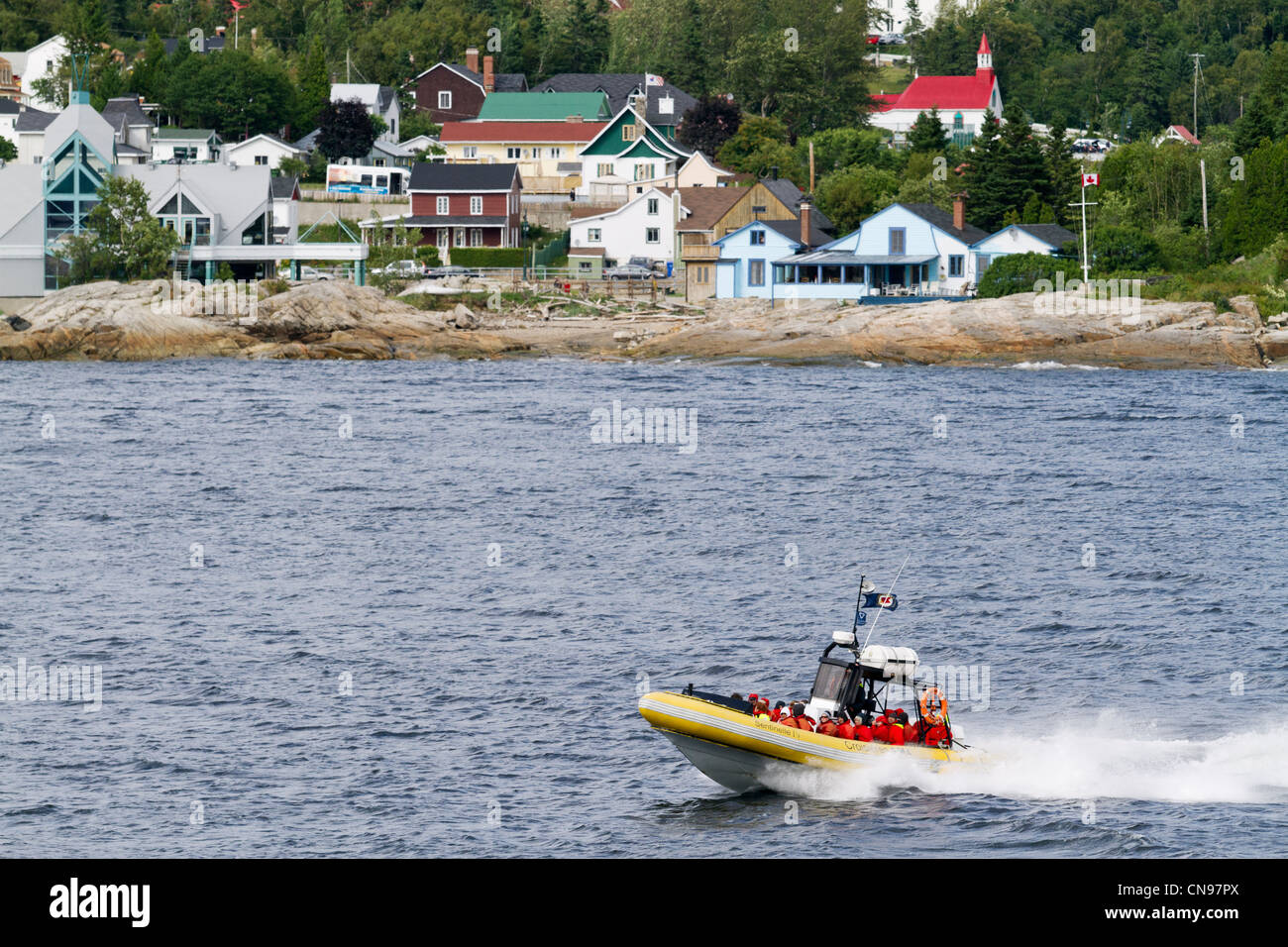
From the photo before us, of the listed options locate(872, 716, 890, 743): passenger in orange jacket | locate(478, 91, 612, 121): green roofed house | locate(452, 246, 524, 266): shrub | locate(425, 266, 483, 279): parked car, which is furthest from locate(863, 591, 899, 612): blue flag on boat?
locate(478, 91, 612, 121): green roofed house

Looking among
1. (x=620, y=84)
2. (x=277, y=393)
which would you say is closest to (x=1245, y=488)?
(x=277, y=393)

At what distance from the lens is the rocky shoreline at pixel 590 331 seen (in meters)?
79.8

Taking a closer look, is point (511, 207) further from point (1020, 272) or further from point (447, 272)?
point (1020, 272)

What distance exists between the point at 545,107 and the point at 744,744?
117 metres

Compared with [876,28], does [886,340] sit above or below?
below

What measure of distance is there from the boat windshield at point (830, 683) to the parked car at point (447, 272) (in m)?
75.1

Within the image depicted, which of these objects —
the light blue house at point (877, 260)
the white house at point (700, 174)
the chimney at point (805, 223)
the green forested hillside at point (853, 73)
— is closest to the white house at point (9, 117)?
the green forested hillside at point (853, 73)

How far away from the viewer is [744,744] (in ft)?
74.2

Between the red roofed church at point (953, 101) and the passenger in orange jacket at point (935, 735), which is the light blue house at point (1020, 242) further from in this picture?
the passenger in orange jacket at point (935, 735)

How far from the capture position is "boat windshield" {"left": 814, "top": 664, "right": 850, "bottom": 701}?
23.3 m

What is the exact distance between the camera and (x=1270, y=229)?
280 ft

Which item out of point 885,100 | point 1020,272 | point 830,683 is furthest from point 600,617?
point 885,100
